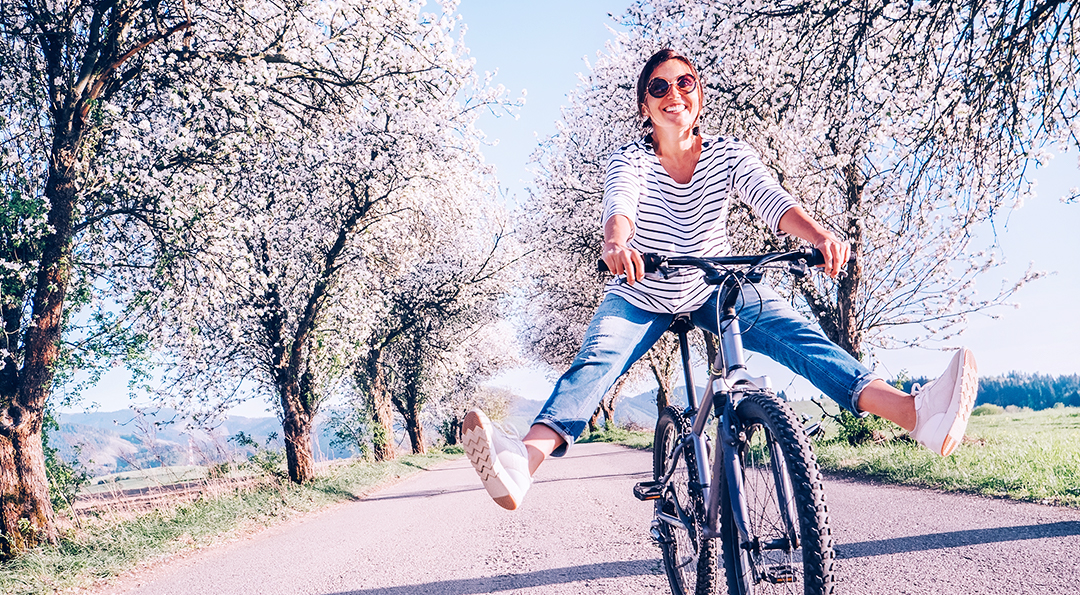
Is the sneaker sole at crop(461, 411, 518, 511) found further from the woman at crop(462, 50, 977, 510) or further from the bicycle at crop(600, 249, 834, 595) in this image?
the bicycle at crop(600, 249, 834, 595)

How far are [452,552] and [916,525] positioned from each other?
144 inches

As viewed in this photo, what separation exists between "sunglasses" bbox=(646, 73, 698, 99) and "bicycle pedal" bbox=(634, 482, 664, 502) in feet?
6.59

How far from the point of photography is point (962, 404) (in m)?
2.02

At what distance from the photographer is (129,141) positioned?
7621 millimetres

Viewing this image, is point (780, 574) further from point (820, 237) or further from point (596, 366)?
point (820, 237)

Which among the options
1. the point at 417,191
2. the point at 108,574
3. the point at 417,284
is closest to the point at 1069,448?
the point at 108,574

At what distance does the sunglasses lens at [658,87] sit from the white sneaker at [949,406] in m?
1.72

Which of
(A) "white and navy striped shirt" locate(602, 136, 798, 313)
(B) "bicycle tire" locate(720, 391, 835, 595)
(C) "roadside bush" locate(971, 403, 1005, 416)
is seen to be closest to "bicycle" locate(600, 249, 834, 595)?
(B) "bicycle tire" locate(720, 391, 835, 595)

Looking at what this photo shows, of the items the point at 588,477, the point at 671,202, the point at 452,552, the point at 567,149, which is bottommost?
the point at 588,477

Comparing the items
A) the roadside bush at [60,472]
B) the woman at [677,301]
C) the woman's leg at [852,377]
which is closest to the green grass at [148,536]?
the roadside bush at [60,472]

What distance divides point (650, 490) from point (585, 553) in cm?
171

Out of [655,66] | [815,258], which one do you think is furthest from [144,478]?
[815,258]

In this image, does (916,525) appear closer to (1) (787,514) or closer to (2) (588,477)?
(1) (787,514)

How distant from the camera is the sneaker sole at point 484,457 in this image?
7.37 ft
